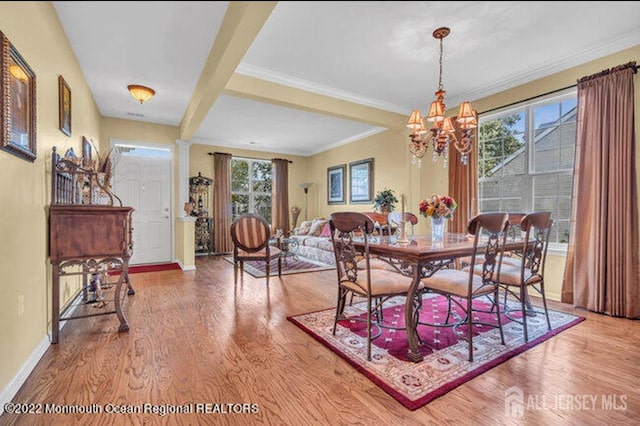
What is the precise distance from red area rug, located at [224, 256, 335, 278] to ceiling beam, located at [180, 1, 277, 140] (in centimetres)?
240

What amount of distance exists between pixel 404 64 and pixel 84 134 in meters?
3.76

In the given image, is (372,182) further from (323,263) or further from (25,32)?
(25,32)

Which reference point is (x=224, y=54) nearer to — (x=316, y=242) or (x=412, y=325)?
(x=412, y=325)

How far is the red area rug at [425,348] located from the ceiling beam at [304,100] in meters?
2.42

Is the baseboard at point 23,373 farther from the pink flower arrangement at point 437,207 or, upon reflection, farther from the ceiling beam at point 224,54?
the pink flower arrangement at point 437,207

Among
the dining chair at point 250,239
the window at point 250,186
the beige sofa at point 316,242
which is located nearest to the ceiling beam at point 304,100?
the dining chair at point 250,239

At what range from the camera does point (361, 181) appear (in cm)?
631

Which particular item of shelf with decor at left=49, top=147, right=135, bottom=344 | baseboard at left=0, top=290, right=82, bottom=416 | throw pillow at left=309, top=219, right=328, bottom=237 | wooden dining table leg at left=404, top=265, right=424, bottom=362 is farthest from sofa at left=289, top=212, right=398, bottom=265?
baseboard at left=0, top=290, right=82, bottom=416

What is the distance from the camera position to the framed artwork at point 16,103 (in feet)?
4.92

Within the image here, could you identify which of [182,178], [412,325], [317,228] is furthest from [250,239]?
[317,228]

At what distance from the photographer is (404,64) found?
3.14 meters

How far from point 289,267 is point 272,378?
3.34m

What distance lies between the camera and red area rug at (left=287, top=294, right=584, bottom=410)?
1680 mm

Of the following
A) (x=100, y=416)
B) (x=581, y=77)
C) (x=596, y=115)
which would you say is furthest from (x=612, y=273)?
(x=100, y=416)
